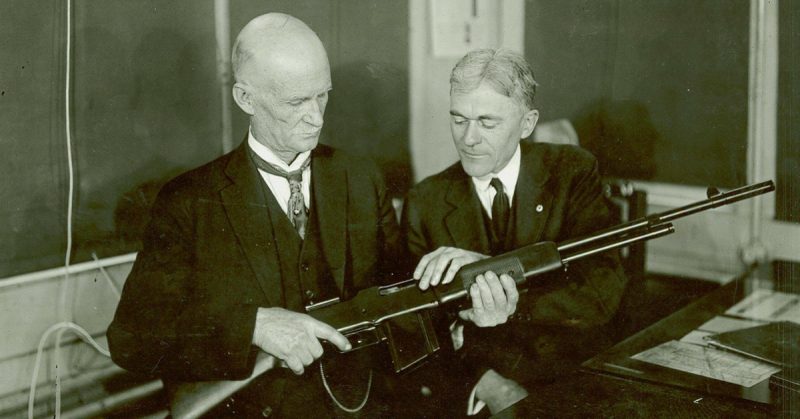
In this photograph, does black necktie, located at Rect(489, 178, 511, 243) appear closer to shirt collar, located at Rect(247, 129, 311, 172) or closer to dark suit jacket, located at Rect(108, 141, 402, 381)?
dark suit jacket, located at Rect(108, 141, 402, 381)

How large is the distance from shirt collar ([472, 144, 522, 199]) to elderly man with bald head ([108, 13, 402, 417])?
376mm

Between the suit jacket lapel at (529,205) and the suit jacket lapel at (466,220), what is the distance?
0.33 ft

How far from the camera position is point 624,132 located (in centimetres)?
272

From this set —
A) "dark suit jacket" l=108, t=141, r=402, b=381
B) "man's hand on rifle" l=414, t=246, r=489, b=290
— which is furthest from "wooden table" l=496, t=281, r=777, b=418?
"dark suit jacket" l=108, t=141, r=402, b=381

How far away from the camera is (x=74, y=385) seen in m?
1.81

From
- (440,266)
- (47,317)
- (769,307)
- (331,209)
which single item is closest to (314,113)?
(331,209)

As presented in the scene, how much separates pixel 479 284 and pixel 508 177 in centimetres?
45

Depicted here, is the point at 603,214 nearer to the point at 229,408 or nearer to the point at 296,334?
the point at 296,334

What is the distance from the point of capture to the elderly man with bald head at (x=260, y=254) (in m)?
1.59

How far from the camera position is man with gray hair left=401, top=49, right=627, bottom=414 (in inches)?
66.6

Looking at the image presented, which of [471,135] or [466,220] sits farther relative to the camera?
[466,220]

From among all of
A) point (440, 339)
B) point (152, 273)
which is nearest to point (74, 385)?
point (152, 273)

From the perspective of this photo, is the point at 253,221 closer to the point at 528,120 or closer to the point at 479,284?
the point at 479,284

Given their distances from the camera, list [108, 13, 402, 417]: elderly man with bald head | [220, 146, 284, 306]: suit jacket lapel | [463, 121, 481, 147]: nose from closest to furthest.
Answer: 1. [108, 13, 402, 417]: elderly man with bald head
2. [220, 146, 284, 306]: suit jacket lapel
3. [463, 121, 481, 147]: nose
